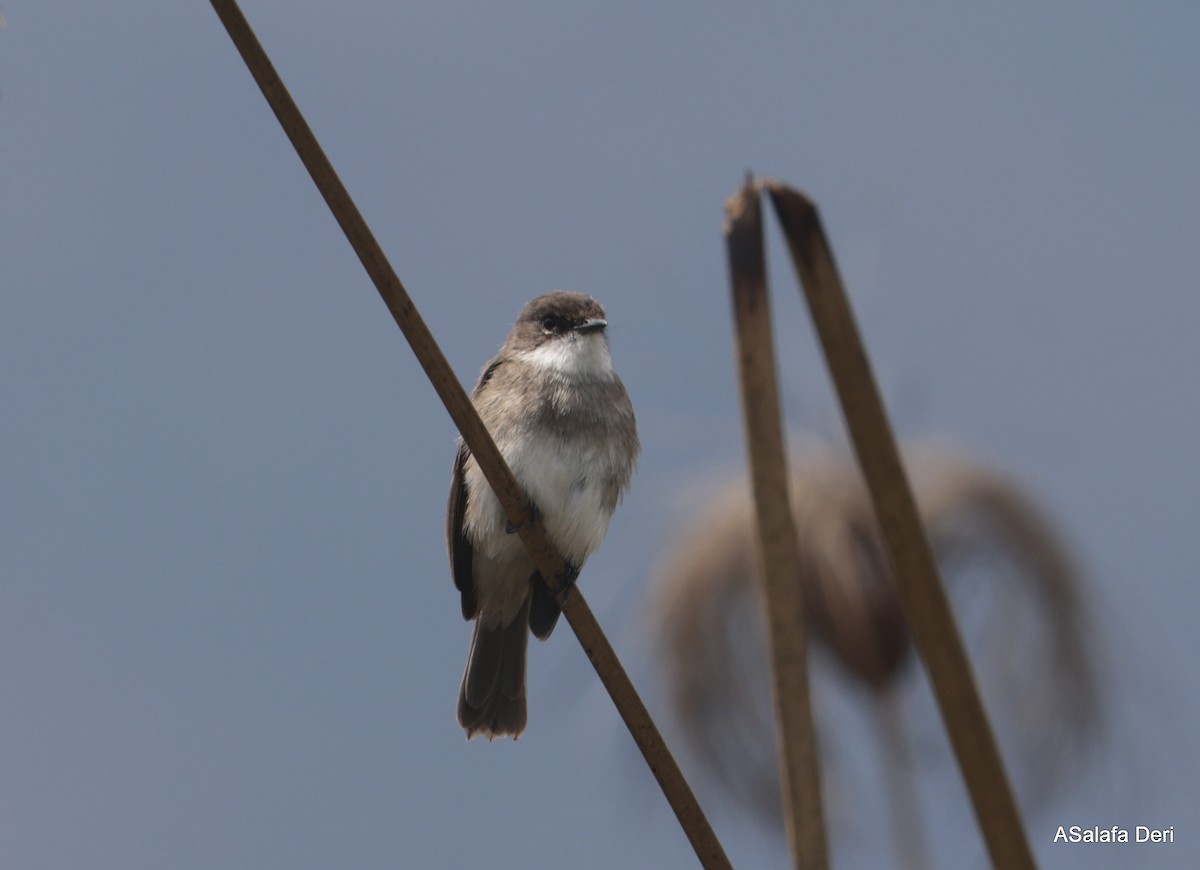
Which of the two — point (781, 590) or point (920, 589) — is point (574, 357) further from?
point (920, 589)

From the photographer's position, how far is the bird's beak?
604cm

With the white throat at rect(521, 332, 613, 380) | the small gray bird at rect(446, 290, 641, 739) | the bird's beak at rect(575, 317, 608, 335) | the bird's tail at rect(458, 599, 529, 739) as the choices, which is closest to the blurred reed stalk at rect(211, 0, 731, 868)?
the small gray bird at rect(446, 290, 641, 739)

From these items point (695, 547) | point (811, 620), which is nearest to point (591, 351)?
point (695, 547)

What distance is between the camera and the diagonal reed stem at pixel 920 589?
1.85 meters

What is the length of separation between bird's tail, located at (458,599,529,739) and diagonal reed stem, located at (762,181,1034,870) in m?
4.60

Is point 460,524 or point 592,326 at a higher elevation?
point 592,326

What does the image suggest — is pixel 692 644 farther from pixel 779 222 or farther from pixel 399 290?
pixel 779 222

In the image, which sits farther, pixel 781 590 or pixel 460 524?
pixel 460 524

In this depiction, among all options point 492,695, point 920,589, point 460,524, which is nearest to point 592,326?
point 460,524

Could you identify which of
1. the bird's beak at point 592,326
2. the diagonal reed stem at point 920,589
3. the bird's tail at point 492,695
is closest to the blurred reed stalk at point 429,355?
the diagonal reed stem at point 920,589

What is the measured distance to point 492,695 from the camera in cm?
634

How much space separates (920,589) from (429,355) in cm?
108

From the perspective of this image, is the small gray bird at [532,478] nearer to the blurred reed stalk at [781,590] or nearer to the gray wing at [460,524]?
the gray wing at [460,524]

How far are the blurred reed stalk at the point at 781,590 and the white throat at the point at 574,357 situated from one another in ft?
12.2
